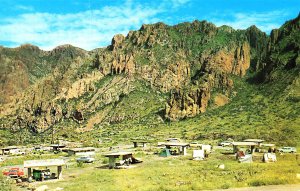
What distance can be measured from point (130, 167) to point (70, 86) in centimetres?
13960

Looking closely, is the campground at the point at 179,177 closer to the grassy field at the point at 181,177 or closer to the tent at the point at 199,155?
the grassy field at the point at 181,177

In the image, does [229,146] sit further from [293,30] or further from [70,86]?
[70,86]

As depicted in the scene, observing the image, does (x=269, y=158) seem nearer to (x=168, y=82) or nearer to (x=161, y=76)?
(x=161, y=76)

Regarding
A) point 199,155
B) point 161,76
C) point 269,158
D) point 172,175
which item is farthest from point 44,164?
point 161,76

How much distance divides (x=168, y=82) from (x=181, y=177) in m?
135

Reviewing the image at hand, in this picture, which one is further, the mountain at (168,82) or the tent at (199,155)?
the mountain at (168,82)

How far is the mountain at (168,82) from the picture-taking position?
434ft

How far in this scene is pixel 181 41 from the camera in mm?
195875

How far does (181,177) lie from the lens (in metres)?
38.5

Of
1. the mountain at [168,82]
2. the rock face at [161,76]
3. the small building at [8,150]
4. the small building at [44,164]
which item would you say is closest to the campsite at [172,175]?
the small building at [44,164]

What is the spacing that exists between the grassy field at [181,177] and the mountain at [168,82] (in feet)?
188

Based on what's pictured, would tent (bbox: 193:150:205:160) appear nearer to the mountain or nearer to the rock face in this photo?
the mountain

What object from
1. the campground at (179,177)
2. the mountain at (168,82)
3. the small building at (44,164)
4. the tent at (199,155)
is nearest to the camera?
the campground at (179,177)

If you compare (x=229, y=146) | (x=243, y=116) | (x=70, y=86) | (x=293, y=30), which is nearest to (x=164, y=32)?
(x=70, y=86)
